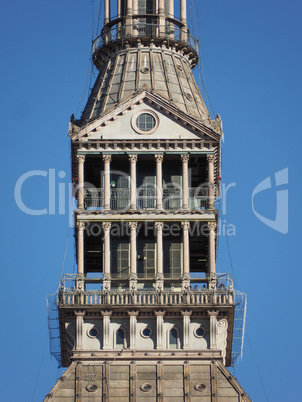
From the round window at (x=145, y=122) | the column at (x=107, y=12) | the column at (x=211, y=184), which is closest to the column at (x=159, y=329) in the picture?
the column at (x=211, y=184)

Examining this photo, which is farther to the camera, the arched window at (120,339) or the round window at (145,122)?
the round window at (145,122)

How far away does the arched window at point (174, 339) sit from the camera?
125 meters

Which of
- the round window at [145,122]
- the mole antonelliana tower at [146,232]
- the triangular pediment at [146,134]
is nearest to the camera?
the mole antonelliana tower at [146,232]

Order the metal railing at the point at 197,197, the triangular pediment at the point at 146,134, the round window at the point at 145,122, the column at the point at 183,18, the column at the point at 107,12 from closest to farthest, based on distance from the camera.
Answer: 1. the triangular pediment at the point at 146,134
2. the round window at the point at 145,122
3. the metal railing at the point at 197,197
4. the column at the point at 183,18
5. the column at the point at 107,12

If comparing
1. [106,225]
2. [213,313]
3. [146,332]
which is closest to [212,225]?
[213,313]

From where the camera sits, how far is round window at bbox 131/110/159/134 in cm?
13162

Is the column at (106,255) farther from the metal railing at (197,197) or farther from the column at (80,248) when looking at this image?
the metal railing at (197,197)

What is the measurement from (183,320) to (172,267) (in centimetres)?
579

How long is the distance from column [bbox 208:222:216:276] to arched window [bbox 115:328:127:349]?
799 centimetres

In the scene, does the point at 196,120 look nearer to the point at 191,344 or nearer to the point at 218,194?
the point at 218,194

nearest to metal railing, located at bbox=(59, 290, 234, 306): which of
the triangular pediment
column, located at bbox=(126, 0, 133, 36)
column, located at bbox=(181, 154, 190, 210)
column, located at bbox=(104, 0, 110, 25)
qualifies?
column, located at bbox=(181, 154, 190, 210)

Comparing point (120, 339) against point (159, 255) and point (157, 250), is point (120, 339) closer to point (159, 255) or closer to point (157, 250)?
point (159, 255)

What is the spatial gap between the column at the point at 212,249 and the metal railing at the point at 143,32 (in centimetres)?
1734

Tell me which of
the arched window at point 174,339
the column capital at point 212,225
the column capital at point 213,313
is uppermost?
the column capital at point 212,225
